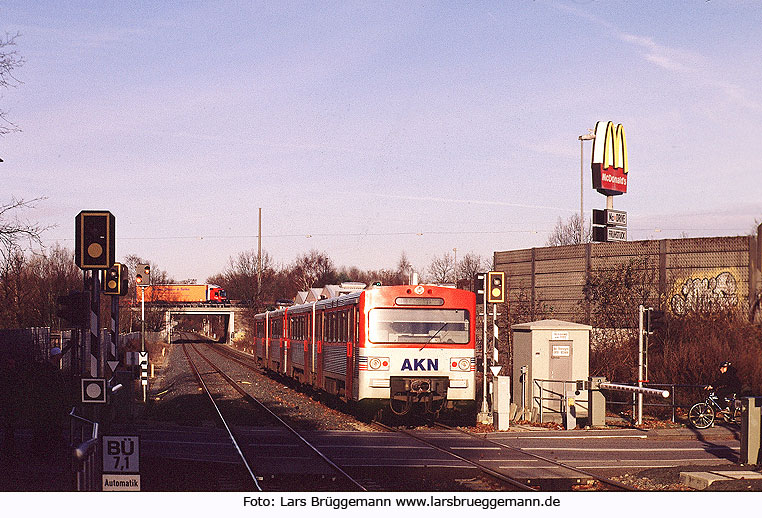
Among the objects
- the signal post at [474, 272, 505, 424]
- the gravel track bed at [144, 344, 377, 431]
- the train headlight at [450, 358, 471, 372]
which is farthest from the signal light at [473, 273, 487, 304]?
the gravel track bed at [144, 344, 377, 431]

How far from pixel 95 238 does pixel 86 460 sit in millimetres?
2642

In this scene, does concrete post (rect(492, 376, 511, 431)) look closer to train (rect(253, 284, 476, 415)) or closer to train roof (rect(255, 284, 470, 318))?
train (rect(253, 284, 476, 415))

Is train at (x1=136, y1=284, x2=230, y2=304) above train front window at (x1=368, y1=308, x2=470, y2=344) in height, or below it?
above

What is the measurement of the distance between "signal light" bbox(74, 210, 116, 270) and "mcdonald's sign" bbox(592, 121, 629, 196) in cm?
829

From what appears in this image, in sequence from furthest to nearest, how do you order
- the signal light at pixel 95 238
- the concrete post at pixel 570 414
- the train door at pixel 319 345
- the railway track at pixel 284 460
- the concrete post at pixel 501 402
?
the train door at pixel 319 345
the concrete post at pixel 570 414
the concrete post at pixel 501 402
the railway track at pixel 284 460
the signal light at pixel 95 238

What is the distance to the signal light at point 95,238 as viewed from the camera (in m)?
11.2

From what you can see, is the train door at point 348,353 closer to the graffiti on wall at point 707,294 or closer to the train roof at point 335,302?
the train roof at point 335,302

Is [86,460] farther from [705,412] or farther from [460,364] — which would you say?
[705,412]

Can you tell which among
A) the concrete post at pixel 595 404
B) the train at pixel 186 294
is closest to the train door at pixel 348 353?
the concrete post at pixel 595 404

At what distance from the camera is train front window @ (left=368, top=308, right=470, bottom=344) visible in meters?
20.9

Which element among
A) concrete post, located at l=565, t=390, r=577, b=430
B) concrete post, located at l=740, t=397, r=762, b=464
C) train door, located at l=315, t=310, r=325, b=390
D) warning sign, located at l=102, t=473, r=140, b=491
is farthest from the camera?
train door, located at l=315, t=310, r=325, b=390

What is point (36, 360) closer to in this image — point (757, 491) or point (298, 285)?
point (757, 491)

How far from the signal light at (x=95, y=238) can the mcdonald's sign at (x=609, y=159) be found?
27.2ft
